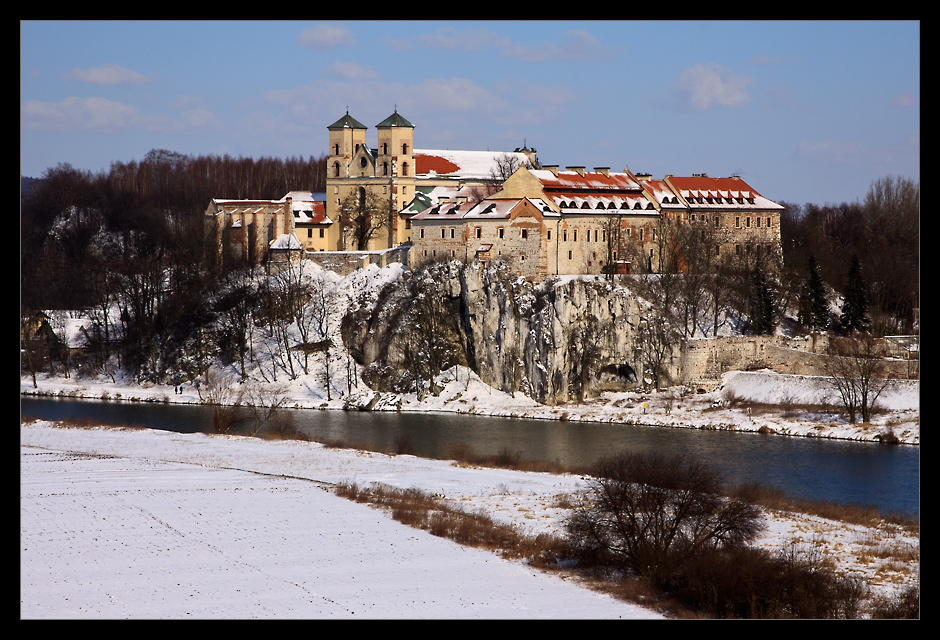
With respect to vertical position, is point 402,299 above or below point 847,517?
above

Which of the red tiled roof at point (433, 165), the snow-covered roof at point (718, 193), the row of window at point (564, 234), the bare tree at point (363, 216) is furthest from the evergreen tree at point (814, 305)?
the red tiled roof at point (433, 165)

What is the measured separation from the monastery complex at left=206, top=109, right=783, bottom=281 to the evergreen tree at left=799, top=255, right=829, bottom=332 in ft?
22.8

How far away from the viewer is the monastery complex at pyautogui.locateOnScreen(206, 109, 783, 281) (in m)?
58.3

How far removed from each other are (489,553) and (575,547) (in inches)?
76.5

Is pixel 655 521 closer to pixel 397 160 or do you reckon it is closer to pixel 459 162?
pixel 397 160

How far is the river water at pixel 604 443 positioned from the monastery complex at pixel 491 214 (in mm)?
11427

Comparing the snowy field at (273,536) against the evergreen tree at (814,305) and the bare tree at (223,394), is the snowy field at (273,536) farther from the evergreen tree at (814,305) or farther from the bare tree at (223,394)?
the evergreen tree at (814,305)

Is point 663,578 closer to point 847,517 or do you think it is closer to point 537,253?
point 847,517

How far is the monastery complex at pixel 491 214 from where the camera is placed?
58.3 meters

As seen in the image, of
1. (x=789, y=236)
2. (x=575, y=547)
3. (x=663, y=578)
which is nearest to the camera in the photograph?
(x=663, y=578)

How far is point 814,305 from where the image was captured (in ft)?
180

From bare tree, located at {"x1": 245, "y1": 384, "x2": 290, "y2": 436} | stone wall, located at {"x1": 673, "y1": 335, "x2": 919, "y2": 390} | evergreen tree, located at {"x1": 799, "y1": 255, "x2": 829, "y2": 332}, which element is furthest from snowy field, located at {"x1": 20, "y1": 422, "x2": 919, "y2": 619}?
evergreen tree, located at {"x1": 799, "y1": 255, "x2": 829, "y2": 332}
